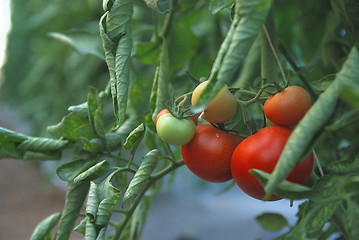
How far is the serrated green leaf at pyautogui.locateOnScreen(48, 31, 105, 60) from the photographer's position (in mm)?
711

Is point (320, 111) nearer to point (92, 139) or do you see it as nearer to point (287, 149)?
point (287, 149)

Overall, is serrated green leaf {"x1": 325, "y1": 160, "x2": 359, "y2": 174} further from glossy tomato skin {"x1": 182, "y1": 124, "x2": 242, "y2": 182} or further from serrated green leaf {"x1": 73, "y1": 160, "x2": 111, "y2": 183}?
serrated green leaf {"x1": 73, "y1": 160, "x2": 111, "y2": 183}

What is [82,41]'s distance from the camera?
2.42ft

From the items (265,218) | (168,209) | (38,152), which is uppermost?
(38,152)

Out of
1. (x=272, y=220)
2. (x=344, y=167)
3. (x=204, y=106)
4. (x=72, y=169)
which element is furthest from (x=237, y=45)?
(x=272, y=220)

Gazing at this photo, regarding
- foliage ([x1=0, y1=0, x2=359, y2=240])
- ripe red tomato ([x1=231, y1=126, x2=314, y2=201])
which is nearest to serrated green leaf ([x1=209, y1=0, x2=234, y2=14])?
foliage ([x1=0, y1=0, x2=359, y2=240])

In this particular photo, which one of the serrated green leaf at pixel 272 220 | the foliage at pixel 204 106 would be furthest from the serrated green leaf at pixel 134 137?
the serrated green leaf at pixel 272 220

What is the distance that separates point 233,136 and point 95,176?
0.15 m

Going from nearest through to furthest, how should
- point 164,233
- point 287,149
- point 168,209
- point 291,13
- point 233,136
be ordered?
point 287,149 < point 233,136 < point 291,13 < point 164,233 < point 168,209

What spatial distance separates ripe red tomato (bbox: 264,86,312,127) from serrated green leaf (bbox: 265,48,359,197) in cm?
6

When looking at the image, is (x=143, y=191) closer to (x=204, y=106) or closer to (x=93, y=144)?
(x=93, y=144)

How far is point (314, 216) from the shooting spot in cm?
38

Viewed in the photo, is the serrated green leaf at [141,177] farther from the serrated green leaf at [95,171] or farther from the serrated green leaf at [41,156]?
the serrated green leaf at [41,156]

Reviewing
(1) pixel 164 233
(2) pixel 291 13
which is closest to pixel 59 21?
(1) pixel 164 233
